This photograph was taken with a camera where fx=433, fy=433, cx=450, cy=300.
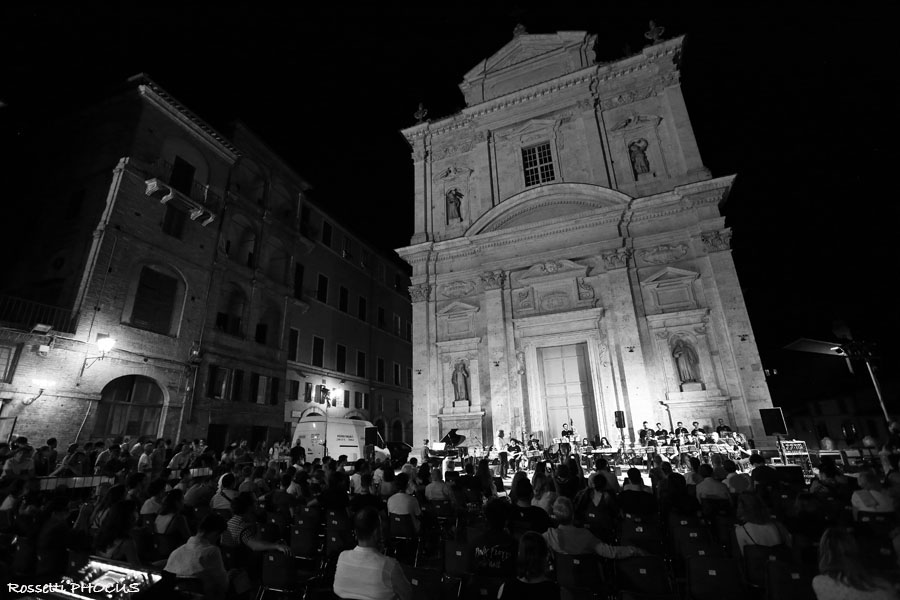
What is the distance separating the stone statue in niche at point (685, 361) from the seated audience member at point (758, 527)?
1372 centimetres

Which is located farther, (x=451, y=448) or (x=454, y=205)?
(x=454, y=205)

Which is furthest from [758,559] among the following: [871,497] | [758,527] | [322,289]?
[322,289]

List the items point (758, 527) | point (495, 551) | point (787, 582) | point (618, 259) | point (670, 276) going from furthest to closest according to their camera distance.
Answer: point (618, 259), point (670, 276), point (758, 527), point (495, 551), point (787, 582)

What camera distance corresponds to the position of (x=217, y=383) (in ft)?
65.0

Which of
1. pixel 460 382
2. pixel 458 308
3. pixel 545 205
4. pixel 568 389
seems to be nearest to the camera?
pixel 568 389

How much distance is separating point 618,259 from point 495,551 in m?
16.7

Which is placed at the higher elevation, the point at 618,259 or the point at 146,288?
the point at 618,259

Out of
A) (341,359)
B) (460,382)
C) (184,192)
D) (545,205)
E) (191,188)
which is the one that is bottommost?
(460,382)

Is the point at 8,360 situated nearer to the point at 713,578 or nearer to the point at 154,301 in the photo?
the point at 154,301

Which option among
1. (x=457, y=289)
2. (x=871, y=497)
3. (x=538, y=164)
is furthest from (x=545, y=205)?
(x=871, y=497)

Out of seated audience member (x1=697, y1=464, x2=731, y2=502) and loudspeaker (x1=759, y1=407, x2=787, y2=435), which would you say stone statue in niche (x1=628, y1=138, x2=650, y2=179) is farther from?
seated audience member (x1=697, y1=464, x2=731, y2=502)

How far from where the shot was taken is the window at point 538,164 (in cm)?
2239

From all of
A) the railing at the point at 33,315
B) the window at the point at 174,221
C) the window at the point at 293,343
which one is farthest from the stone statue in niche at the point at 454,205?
the railing at the point at 33,315

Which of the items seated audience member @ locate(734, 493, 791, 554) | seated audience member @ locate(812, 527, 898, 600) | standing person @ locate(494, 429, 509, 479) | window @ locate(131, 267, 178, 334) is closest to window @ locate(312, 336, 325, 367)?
window @ locate(131, 267, 178, 334)
